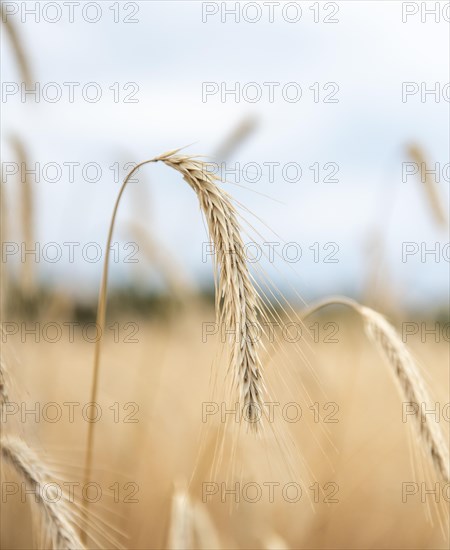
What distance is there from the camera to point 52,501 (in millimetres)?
1533

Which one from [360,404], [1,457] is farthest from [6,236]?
[360,404]

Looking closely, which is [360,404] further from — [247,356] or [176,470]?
[247,356]

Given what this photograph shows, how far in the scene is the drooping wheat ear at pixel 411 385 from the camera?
1.65 metres

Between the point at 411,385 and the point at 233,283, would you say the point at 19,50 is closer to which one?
the point at 233,283

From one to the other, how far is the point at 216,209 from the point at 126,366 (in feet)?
12.1


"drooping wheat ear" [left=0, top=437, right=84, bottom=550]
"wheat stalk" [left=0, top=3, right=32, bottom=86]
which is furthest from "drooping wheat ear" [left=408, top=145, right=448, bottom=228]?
"drooping wheat ear" [left=0, top=437, right=84, bottom=550]

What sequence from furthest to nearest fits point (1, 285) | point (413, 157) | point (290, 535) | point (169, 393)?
point (169, 393) < point (290, 535) < point (413, 157) < point (1, 285)

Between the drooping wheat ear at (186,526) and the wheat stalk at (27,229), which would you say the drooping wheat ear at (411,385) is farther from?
the wheat stalk at (27,229)

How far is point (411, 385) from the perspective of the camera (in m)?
1.70

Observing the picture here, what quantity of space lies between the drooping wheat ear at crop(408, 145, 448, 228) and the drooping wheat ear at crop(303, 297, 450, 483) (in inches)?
53.7

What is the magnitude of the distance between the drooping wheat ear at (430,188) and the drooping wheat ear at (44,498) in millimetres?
2070

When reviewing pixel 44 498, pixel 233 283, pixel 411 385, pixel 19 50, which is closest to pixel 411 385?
pixel 411 385

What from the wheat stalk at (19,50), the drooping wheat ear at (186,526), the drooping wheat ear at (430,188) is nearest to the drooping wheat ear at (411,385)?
the drooping wheat ear at (186,526)

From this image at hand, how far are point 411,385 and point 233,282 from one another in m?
0.66
